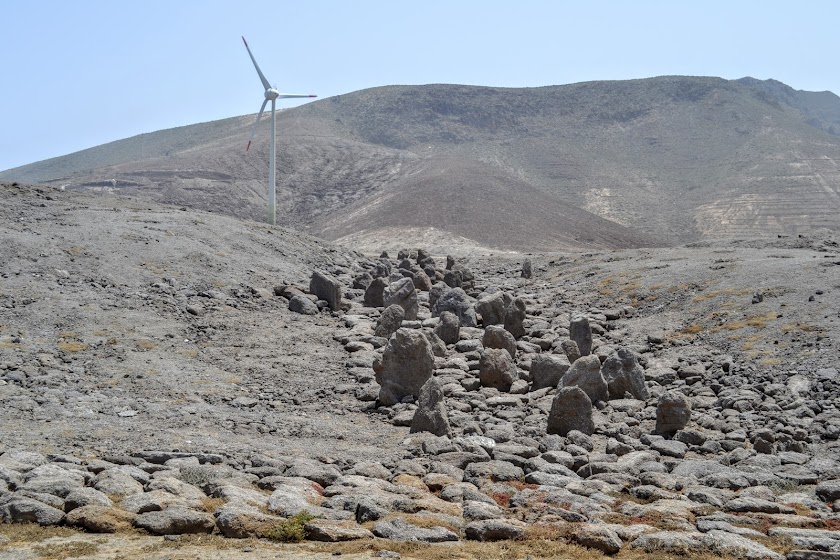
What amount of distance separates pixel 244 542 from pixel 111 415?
26.7ft

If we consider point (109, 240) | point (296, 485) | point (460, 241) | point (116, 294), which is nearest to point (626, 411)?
point (296, 485)

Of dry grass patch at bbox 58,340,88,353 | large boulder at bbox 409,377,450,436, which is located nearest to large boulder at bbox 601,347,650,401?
large boulder at bbox 409,377,450,436

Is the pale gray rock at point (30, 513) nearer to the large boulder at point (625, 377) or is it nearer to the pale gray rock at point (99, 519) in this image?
the pale gray rock at point (99, 519)

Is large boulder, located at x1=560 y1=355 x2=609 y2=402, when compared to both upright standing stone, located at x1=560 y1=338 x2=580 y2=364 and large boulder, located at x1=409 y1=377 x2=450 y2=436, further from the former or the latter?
large boulder, located at x1=409 y1=377 x2=450 y2=436

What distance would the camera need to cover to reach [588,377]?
2150 cm

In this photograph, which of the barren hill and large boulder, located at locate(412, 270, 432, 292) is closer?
large boulder, located at locate(412, 270, 432, 292)

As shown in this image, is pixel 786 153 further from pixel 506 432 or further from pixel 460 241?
pixel 506 432

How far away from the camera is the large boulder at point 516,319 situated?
3000 cm

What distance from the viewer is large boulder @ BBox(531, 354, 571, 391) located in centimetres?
2280

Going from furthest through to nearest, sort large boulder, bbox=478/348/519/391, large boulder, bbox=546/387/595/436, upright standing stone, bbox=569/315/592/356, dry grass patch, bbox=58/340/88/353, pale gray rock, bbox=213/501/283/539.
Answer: upright standing stone, bbox=569/315/592/356 < large boulder, bbox=478/348/519/391 < dry grass patch, bbox=58/340/88/353 < large boulder, bbox=546/387/595/436 < pale gray rock, bbox=213/501/283/539

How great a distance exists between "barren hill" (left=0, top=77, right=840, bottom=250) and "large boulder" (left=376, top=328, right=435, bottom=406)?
4903cm

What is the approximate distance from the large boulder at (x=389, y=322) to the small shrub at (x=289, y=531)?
1764 centimetres

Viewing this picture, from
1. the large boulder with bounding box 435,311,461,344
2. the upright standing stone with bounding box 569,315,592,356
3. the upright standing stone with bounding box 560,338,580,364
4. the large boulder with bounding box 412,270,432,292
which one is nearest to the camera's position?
the upright standing stone with bounding box 560,338,580,364

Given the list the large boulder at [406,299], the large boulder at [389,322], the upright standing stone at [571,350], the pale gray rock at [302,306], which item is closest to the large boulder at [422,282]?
the large boulder at [406,299]
